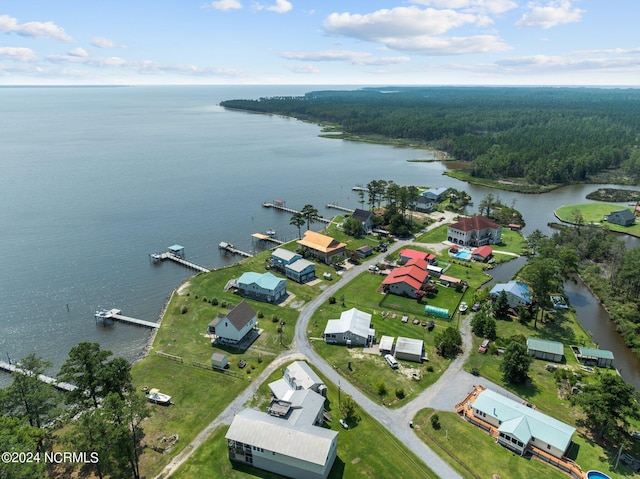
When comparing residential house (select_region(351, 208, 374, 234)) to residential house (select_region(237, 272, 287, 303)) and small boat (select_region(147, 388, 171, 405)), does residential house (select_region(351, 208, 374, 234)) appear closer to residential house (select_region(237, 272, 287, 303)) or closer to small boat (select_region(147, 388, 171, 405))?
residential house (select_region(237, 272, 287, 303))

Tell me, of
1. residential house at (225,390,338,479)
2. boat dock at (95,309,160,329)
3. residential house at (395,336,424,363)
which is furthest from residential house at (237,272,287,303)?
residential house at (225,390,338,479)

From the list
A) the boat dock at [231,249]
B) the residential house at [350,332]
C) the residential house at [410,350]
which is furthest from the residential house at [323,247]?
the residential house at [410,350]

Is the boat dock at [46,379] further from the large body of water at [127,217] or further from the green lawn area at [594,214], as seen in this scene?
the green lawn area at [594,214]

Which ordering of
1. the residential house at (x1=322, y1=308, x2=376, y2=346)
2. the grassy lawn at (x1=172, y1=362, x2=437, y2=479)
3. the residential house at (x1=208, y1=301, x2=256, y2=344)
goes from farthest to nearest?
1. the residential house at (x1=322, y1=308, x2=376, y2=346)
2. the residential house at (x1=208, y1=301, x2=256, y2=344)
3. the grassy lawn at (x1=172, y1=362, x2=437, y2=479)

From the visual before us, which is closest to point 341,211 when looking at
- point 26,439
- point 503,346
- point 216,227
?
point 216,227

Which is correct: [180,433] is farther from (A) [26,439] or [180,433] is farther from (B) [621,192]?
(B) [621,192]

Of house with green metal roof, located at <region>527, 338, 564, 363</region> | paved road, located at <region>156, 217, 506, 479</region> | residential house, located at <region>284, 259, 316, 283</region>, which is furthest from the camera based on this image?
residential house, located at <region>284, 259, 316, 283</region>

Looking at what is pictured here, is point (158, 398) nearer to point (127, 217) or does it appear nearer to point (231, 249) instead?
point (231, 249)
